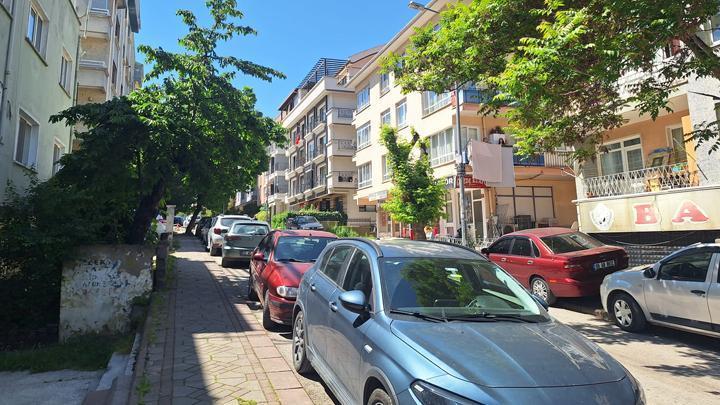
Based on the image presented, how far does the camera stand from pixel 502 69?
8.46 m

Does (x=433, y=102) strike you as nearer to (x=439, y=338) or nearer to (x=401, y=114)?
(x=401, y=114)

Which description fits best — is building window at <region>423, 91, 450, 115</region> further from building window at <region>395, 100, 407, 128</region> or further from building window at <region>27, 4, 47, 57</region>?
building window at <region>27, 4, 47, 57</region>

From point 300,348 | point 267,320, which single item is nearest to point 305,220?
point 267,320

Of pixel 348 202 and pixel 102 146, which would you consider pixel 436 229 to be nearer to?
pixel 348 202

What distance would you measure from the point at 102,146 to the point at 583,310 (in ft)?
34.0

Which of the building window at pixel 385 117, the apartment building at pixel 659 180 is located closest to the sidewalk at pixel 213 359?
the apartment building at pixel 659 180

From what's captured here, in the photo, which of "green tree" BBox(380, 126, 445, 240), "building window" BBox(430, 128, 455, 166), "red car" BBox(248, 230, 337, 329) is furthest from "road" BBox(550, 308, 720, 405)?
"building window" BBox(430, 128, 455, 166)

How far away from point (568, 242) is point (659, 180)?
6.24 meters

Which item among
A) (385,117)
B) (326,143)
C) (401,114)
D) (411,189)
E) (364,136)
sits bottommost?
(411,189)

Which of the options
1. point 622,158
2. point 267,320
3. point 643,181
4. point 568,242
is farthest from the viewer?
point 622,158

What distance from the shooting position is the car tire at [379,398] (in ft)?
9.29

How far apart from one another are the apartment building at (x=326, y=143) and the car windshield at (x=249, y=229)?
2383 centimetres

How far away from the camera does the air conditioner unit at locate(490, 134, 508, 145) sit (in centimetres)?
2206

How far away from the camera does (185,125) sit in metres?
9.28
